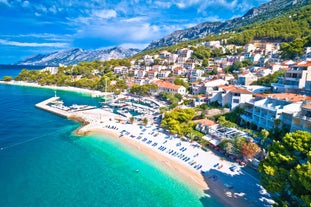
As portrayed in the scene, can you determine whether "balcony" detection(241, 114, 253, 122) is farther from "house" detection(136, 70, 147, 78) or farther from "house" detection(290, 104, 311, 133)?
"house" detection(136, 70, 147, 78)

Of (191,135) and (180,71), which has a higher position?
(180,71)

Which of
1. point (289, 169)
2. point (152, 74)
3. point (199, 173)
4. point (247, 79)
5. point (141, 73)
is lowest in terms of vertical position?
point (199, 173)

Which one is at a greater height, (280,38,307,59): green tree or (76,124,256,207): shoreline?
(280,38,307,59): green tree

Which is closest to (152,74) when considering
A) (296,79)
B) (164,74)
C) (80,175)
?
(164,74)

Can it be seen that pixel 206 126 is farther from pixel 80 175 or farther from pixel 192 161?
pixel 80 175

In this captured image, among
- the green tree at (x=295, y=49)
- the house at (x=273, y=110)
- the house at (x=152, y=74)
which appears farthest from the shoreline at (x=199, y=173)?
the green tree at (x=295, y=49)

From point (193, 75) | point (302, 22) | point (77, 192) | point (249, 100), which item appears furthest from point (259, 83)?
point (302, 22)

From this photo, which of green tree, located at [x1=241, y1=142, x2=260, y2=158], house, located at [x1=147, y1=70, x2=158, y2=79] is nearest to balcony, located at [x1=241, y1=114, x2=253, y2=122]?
green tree, located at [x1=241, y1=142, x2=260, y2=158]
